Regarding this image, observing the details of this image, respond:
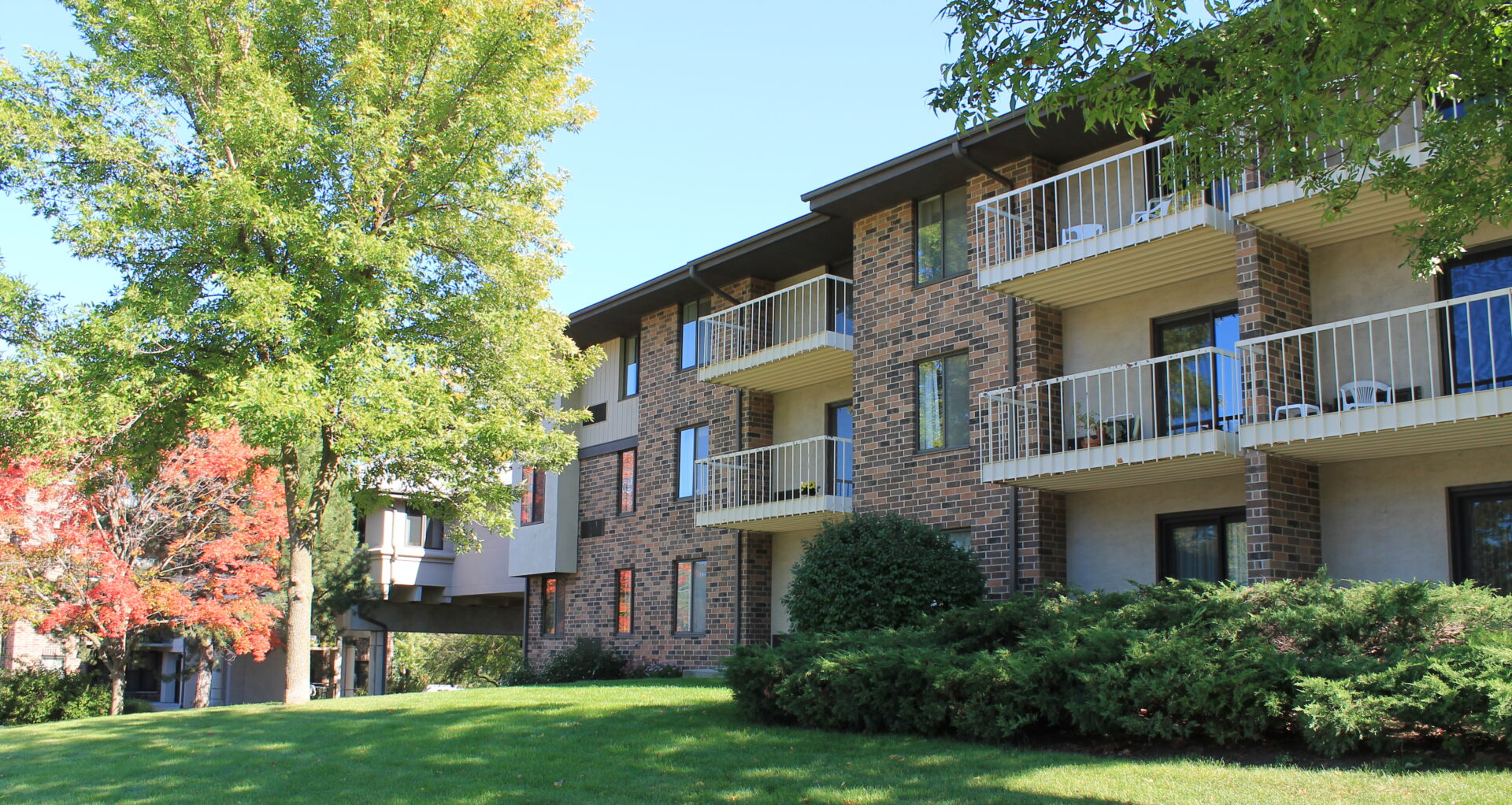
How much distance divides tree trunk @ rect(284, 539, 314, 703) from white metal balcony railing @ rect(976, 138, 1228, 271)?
1038 centimetres

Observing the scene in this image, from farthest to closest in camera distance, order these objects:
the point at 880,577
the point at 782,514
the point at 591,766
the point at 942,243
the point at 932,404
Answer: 1. the point at 782,514
2. the point at 942,243
3. the point at 932,404
4. the point at 880,577
5. the point at 591,766

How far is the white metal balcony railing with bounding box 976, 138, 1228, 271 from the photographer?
1367 centimetres

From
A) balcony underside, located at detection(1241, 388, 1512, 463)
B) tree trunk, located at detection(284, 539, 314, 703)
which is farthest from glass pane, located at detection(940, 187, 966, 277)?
tree trunk, located at detection(284, 539, 314, 703)

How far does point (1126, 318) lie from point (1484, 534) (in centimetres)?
495

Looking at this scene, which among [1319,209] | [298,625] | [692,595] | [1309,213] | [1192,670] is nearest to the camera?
[1192,670]

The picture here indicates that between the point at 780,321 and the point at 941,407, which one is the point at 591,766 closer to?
the point at 941,407

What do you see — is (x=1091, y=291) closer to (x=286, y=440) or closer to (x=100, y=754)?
(x=286, y=440)

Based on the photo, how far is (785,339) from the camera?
20875 millimetres

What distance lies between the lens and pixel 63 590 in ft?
71.9

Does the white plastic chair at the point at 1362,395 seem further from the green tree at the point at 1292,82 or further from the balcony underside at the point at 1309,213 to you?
the green tree at the point at 1292,82

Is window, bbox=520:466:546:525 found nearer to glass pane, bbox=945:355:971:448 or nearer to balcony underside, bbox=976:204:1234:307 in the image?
glass pane, bbox=945:355:971:448

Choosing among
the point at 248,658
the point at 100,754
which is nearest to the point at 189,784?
the point at 100,754

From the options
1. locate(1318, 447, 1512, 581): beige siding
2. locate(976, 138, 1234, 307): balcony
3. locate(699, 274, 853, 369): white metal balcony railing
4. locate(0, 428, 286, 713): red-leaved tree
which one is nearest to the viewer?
locate(1318, 447, 1512, 581): beige siding

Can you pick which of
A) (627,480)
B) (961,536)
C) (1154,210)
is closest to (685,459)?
(627,480)
